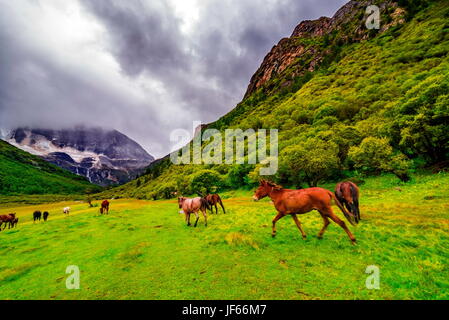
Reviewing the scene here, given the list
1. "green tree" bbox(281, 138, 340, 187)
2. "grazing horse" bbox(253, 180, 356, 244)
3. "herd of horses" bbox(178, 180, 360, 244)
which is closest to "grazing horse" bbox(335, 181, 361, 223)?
"herd of horses" bbox(178, 180, 360, 244)

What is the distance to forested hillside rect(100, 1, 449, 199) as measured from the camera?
2756 cm

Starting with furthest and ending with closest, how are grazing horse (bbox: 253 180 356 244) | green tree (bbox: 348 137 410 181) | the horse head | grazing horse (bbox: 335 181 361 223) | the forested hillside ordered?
the forested hillside < green tree (bbox: 348 137 410 181) < grazing horse (bbox: 335 181 361 223) < the horse head < grazing horse (bbox: 253 180 356 244)

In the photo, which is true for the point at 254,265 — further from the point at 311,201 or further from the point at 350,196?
the point at 350,196

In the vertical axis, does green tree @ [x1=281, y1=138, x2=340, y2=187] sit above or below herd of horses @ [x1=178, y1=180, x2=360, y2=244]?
above

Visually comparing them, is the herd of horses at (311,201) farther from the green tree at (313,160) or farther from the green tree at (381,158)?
the green tree at (313,160)

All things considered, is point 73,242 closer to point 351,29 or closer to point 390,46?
point 390,46

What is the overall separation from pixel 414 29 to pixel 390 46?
15.3 metres

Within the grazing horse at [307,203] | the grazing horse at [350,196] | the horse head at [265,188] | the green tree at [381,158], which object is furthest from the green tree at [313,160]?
the grazing horse at [307,203]

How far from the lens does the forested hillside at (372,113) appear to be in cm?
2756

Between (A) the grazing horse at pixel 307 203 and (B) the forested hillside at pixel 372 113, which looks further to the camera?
(B) the forested hillside at pixel 372 113

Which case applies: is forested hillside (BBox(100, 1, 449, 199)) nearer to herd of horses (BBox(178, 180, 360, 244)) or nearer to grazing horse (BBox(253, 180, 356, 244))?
herd of horses (BBox(178, 180, 360, 244))

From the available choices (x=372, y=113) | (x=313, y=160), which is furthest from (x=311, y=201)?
(x=372, y=113)

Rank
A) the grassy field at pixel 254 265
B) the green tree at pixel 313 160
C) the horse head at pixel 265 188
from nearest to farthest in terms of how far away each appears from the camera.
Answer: the grassy field at pixel 254 265, the horse head at pixel 265 188, the green tree at pixel 313 160
